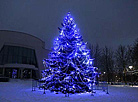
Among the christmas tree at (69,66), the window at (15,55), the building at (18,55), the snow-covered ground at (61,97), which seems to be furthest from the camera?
the window at (15,55)

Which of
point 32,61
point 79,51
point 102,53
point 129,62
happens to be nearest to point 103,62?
point 102,53

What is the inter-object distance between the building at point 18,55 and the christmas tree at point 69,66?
32.7 metres

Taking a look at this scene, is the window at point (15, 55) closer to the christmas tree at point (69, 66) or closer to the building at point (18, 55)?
the building at point (18, 55)

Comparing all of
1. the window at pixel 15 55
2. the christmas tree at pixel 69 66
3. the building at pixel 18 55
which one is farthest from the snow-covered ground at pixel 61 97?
the window at pixel 15 55

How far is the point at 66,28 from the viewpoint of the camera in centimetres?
1480

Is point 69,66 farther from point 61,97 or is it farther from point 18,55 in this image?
point 18,55

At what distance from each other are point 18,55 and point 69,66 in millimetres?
37480

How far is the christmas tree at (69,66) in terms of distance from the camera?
1315 centimetres

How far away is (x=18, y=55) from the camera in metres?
46.7

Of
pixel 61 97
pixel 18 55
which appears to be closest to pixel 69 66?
pixel 61 97

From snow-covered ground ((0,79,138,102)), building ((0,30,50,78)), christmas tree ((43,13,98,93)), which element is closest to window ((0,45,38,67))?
building ((0,30,50,78))

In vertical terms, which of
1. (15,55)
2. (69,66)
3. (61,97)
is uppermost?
(15,55)

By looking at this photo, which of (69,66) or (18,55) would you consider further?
(18,55)

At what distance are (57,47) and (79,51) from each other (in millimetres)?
2401
